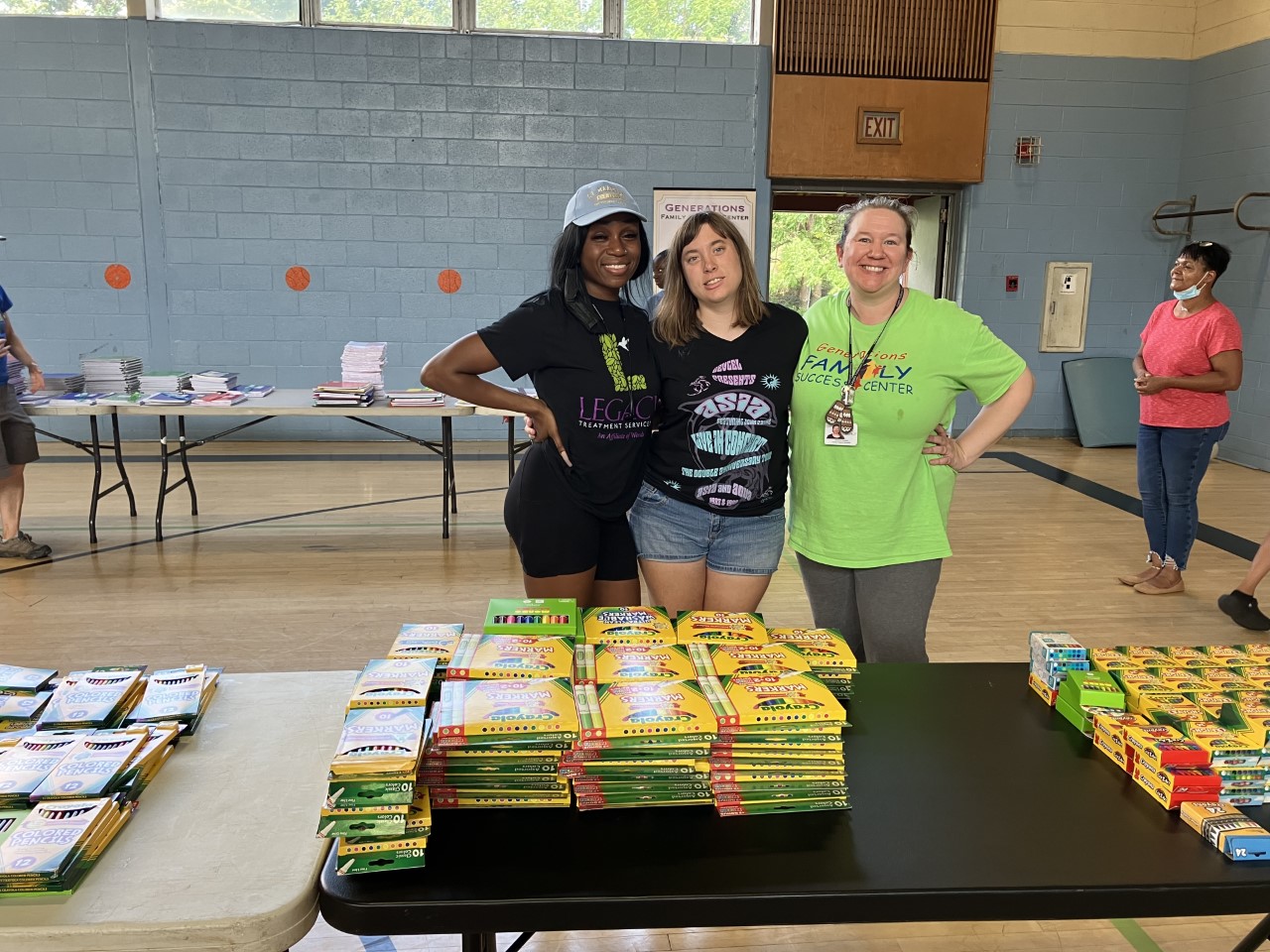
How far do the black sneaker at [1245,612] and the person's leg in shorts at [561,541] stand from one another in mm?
2970

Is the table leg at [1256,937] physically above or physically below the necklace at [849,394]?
below

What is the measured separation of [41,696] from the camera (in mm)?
1352

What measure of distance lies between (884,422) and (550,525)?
811mm

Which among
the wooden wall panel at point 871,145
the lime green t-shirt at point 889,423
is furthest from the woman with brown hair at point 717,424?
the wooden wall panel at point 871,145

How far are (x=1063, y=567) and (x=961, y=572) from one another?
554 millimetres

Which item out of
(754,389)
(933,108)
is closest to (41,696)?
(754,389)

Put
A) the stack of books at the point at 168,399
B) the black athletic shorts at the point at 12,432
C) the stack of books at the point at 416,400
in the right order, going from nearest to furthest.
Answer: the black athletic shorts at the point at 12,432 → the stack of books at the point at 168,399 → the stack of books at the point at 416,400

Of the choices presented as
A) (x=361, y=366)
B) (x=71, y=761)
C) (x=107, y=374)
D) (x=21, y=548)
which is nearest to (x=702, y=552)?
(x=71, y=761)

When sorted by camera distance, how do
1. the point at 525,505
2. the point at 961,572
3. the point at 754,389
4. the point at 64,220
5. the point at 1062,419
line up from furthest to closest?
the point at 1062,419 → the point at 64,220 → the point at 961,572 → the point at 525,505 → the point at 754,389

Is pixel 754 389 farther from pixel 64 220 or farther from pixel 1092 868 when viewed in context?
pixel 64 220

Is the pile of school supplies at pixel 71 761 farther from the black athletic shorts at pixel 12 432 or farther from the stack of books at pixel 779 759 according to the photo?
the black athletic shorts at pixel 12 432

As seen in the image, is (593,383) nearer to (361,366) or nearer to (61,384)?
(361,366)

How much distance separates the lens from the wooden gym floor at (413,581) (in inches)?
78.8

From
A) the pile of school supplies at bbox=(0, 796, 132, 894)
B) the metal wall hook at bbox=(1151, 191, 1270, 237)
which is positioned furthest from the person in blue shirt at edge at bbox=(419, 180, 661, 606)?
the metal wall hook at bbox=(1151, 191, 1270, 237)
